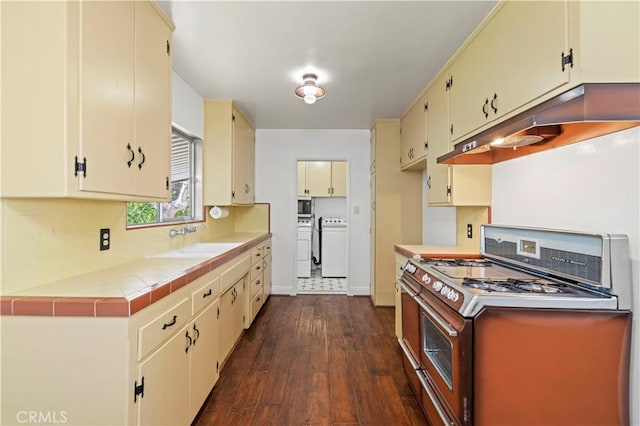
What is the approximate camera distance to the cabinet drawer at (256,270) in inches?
126

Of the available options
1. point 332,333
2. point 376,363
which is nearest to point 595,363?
point 376,363

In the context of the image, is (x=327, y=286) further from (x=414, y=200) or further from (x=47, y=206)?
(x=47, y=206)

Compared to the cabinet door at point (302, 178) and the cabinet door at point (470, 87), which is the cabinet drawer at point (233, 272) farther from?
the cabinet door at point (302, 178)

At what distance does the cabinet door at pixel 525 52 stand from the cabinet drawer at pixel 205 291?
6.22 feet

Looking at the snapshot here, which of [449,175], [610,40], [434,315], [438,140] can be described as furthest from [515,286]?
[438,140]

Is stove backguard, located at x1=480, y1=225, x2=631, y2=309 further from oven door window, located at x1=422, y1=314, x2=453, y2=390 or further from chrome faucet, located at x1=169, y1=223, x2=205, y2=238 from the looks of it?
chrome faucet, located at x1=169, y1=223, x2=205, y2=238

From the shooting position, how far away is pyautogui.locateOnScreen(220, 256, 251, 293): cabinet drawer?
219 centimetres

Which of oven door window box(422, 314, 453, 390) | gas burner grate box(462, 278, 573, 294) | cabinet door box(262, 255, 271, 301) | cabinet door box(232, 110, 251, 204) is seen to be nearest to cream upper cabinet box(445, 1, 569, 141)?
gas burner grate box(462, 278, 573, 294)

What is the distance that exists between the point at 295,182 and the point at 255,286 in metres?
1.67

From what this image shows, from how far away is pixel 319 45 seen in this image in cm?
212

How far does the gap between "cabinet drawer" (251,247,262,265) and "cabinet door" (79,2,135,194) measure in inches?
71.8

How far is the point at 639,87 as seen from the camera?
113cm

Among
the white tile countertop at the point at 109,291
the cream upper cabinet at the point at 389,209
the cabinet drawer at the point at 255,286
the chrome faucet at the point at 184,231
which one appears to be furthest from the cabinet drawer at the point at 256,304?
the white tile countertop at the point at 109,291

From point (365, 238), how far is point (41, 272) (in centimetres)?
361
